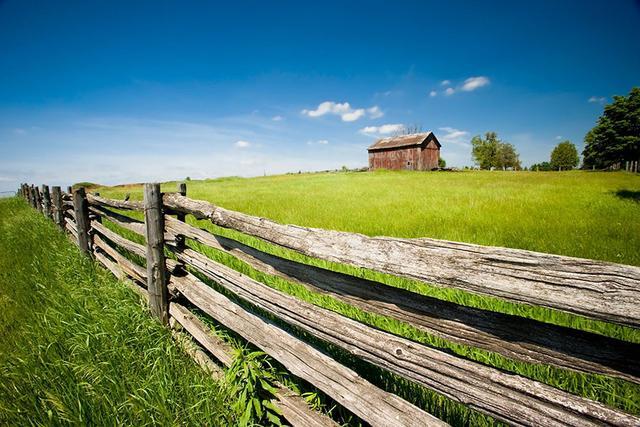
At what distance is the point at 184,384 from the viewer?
2.35 metres

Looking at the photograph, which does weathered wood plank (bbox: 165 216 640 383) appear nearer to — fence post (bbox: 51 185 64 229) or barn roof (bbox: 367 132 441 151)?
fence post (bbox: 51 185 64 229)

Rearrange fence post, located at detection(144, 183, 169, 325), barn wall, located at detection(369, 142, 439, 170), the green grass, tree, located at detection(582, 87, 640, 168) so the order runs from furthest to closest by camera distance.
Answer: barn wall, located at detection(369, 142, 439, 170) < tree, located at detection(582, 87, 640, 168) < fence post, located at detection(144, 183, 169, 325) < the green grass

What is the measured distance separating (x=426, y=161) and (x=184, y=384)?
4501cm

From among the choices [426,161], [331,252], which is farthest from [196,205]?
→ [426,161]

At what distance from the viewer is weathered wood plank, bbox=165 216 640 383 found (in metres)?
1.00

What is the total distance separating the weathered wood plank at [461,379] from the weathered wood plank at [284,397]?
501 millimetres

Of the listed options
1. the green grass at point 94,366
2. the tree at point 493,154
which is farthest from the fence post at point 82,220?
the tree at point 493,154

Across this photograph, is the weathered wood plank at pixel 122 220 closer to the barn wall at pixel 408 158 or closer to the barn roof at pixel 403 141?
the barn roof at pixel 403 141

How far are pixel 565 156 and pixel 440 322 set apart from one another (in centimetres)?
10076

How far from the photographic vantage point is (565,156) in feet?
253

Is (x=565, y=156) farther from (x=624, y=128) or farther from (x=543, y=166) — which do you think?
(x=624, y=128)

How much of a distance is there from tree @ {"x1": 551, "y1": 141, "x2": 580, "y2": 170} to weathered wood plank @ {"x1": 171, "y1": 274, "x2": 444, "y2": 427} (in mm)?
97461

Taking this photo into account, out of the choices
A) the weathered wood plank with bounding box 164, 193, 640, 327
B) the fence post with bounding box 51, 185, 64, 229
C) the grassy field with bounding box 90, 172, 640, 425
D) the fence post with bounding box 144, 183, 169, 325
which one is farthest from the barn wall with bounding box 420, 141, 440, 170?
the weathered wood plank with bounding box 164, 193, 640, 327

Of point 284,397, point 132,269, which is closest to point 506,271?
point 284,397
